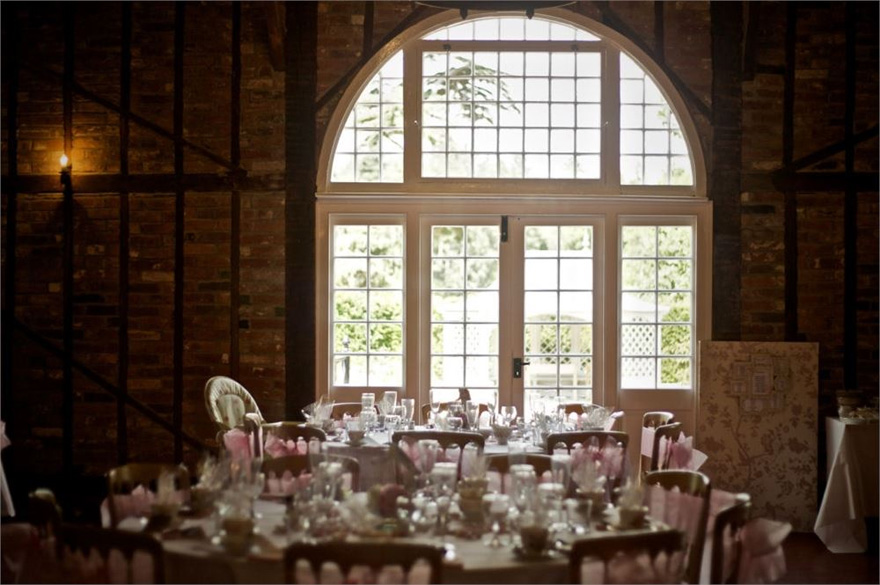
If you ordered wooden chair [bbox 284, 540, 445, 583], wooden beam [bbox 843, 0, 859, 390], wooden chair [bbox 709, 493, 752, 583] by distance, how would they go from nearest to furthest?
1. wooden chair [bbox 284, 540, 445, 583]
2. wooden chair [bbox 709, 493, 752, 583]
3. wooden beam [bbox 843, 0, 859, 390]

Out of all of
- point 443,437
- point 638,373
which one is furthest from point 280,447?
point 638,373

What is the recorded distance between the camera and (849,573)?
216 inches

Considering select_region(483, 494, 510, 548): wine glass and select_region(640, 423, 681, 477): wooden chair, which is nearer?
select_region(483, 494, 510, 548): wine glass

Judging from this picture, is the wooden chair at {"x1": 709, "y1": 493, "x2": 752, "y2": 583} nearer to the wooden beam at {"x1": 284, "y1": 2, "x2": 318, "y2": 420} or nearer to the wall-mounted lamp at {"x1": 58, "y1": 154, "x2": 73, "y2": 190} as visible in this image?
the wooden beam at {"x1": 284, "y1": 2, "x2": 318, "y2": 420}

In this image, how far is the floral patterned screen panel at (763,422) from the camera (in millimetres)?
6734

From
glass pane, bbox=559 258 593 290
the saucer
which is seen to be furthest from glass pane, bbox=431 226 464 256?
the saucer

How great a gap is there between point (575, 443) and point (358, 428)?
1.46 meters

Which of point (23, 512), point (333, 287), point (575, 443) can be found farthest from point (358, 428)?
point (23, 512)

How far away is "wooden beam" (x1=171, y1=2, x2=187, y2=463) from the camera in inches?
289

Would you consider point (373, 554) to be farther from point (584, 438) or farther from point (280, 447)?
point (280, 447)

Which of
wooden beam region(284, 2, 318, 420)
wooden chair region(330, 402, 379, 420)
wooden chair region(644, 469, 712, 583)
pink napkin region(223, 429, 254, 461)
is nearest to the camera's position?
wooden chair region(644, 469, 712, 583)

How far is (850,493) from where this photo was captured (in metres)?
6.01

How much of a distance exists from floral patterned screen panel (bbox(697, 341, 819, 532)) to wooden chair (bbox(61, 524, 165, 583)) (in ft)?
16.5

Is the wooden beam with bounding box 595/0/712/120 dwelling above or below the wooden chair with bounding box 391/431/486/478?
above
